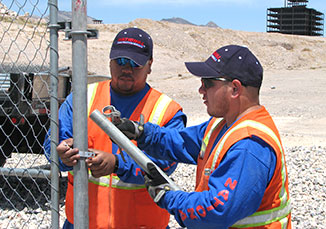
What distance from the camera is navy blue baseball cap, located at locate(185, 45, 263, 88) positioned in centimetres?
206

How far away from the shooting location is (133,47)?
8.74 feet

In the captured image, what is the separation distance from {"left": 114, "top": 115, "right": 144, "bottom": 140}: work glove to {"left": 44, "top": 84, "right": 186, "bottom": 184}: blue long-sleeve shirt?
152mm

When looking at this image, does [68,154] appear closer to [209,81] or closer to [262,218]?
[209,81]

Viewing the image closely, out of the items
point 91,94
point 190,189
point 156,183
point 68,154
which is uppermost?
point 91,94

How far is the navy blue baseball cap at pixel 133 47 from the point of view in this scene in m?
2.64

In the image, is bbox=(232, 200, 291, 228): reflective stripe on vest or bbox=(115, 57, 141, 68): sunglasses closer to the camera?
bbox=(232, 200, 291, 228): reflective stripe on vest

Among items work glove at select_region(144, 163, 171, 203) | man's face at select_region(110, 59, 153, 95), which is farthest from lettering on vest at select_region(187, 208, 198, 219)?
man's face at select_region(110, 59, 153, 95)

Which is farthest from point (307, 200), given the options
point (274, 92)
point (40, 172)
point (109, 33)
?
point (109, 33)

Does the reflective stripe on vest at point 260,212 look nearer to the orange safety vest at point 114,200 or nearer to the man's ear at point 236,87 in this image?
the man's ear at point 236,87

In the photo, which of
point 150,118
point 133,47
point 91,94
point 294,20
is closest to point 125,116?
point 150,118

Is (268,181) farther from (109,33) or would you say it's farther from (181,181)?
(109,33)

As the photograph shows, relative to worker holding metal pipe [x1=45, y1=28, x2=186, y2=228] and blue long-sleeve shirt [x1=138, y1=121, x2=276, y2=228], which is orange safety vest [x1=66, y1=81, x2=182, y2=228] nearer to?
worker holding metal pipe [x1=45, y1=28, x2=186, y2=228]

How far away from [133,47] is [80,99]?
2.14 feet

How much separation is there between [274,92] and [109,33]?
828 inches
